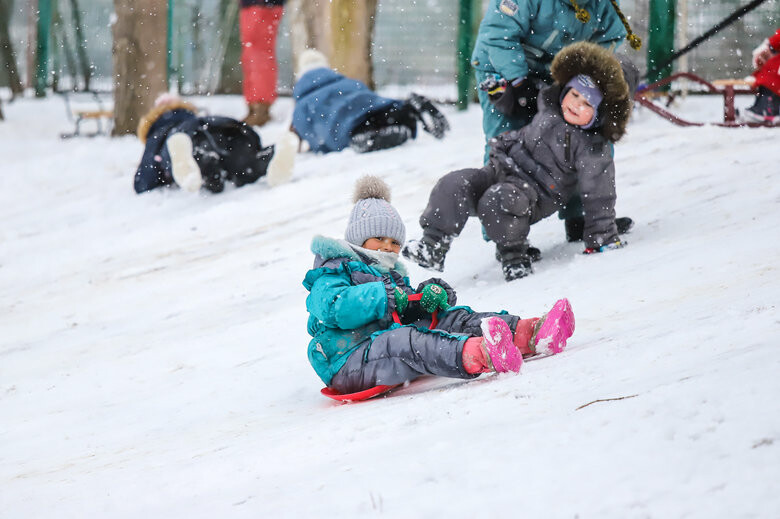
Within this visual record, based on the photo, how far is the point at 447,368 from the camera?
2.86 meters

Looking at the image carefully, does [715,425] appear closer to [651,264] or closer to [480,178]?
[651,264]

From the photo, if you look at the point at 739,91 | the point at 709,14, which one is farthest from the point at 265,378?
the point at 709,14

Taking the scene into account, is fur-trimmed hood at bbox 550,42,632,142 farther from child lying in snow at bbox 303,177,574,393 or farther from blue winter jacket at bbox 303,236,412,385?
blue winter jacket at bbox 303,236,412,385

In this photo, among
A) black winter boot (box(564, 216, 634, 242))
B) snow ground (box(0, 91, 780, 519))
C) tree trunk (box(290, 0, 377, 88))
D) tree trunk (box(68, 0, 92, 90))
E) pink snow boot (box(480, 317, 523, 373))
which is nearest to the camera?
snow ground (box(0, 91, 780, 519))

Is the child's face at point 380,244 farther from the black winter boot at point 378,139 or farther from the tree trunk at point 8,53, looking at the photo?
the tree trunk at point 8,53

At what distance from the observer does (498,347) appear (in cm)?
272

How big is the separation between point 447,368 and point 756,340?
36.6 inches

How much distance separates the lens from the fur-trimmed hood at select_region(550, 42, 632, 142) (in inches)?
170

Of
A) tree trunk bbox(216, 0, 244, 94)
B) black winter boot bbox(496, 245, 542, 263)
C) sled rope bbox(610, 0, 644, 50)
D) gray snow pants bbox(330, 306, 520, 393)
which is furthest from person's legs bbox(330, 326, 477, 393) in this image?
tree trunk bbox(216, 0, 244, 94)

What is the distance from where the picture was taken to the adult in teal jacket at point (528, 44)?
15.5 feet

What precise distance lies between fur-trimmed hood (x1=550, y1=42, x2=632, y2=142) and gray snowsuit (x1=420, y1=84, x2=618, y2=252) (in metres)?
0.09

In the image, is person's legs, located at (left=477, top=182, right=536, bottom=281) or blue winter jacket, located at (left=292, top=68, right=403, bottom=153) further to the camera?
blue winter jacket, located at (left=292, top=68, right=403, bottom=153)

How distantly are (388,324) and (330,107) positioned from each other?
223 inches

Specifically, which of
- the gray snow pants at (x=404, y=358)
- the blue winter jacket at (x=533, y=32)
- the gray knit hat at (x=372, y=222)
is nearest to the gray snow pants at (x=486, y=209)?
the blue winter jacket at (x=533, y=32)
